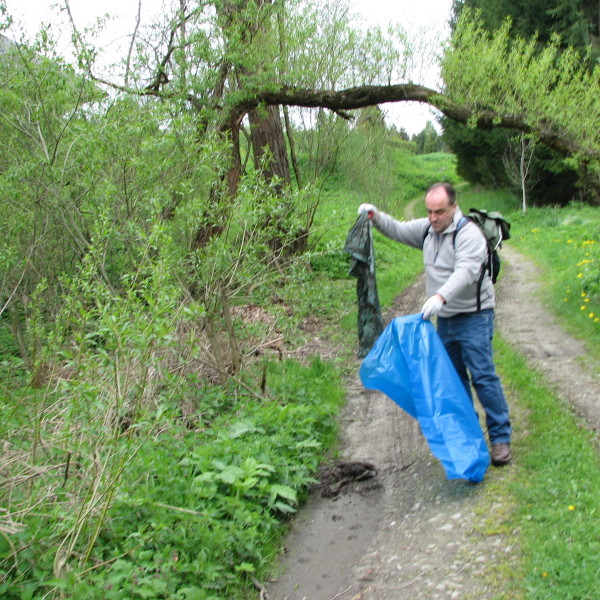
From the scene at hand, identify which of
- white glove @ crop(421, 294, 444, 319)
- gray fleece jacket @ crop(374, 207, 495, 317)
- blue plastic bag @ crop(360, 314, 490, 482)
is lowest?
blue plastic bag @ crop(360, 314, 490, 482)

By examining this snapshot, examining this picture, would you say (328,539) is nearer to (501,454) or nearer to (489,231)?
(501,454)

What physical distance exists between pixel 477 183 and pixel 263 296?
89.3 feet

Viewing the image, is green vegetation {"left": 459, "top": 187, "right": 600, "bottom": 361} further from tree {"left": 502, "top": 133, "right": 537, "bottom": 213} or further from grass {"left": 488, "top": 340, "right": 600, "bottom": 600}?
grass {"left": 488, "top": 340, "right": 600, "bottom": 600}

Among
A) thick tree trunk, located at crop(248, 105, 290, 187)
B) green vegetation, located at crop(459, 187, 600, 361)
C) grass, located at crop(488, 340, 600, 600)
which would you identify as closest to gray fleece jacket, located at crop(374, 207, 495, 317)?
grass, located at crop(488, 340, 600, 600)

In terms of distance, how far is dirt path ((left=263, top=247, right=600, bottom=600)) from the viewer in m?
3.58

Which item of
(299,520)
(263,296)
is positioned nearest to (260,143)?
(263,296)

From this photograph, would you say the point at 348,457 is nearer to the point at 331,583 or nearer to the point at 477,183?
the point at 331,583

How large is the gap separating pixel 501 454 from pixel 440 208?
1857 mm

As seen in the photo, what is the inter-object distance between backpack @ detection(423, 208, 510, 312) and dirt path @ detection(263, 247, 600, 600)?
55.6 inches

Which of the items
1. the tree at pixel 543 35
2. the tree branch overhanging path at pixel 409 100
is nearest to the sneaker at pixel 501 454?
the tree branch overhanging path at pixel 409 100

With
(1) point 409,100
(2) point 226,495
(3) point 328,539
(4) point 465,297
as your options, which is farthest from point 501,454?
(1) point 409,100

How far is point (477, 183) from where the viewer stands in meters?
32.1

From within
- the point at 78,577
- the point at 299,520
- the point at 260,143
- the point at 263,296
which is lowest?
the point at 299,520

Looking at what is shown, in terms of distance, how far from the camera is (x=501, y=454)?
15.0 feet
